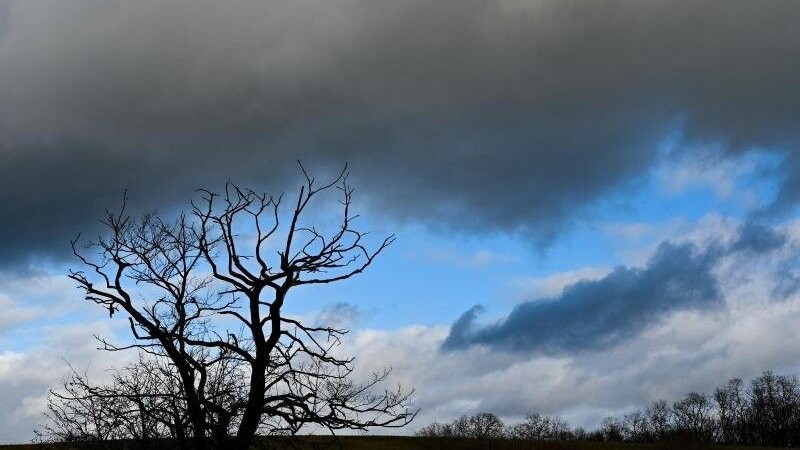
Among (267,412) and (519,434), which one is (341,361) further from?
(519,434)

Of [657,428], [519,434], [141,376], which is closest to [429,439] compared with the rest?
[519,434]

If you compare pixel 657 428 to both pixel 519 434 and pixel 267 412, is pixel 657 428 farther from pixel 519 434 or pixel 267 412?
pixel 267 412

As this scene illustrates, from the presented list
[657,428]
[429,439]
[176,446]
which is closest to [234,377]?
[176,446]

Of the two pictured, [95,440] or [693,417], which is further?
[693,417]

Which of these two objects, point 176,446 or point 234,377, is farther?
point 234,377

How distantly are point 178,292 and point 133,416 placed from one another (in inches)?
129

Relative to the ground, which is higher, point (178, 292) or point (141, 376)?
point (178, 292)

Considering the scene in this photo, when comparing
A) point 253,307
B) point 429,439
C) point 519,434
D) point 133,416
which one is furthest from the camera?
point 519,434

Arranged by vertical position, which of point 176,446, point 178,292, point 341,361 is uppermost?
point 178,292

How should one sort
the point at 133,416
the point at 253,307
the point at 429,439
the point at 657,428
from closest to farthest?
the point at 253,307, the point at 133,416, the point at 429,439, the point at 657,428

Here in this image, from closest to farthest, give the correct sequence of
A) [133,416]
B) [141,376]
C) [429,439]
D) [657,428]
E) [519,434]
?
[133,416] < [141,376] < [429,439] < [519,434] < [657,428]

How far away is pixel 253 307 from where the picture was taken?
65.0 ft

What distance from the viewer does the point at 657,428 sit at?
119188 millimetres

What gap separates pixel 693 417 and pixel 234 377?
110m
